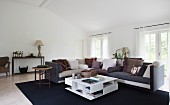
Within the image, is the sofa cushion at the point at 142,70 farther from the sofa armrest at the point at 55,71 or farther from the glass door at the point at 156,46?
the sofa armrest at the point at 55,71

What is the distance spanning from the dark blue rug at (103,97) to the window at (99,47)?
A: 3855 millimetres

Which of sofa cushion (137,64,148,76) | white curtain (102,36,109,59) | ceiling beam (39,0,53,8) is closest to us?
sofa cushion (137,64,148,76)

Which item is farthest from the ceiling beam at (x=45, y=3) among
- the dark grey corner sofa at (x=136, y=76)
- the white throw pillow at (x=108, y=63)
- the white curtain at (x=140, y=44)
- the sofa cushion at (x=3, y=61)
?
the white curtain at (x=140, y=44)

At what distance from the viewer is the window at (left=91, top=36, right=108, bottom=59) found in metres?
7.19

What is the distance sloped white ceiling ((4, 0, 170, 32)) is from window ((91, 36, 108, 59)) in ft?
2.16

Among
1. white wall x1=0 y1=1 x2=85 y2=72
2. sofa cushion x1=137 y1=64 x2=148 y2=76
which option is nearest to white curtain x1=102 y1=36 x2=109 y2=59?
white wall x1=0 y1=1 x2=85 y2=72

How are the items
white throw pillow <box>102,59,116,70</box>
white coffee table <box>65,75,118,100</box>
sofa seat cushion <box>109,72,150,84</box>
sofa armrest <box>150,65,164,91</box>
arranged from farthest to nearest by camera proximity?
1. white throw pillow <box>102,59,116,70</box>
2. sofa seat cushion <box>109,72,150,84</box>
3. sofa armrest <box>150,65,164,91</box>
4. white coffee table <box>65,75,118,100</box>

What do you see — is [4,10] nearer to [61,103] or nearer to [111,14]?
[111,14]

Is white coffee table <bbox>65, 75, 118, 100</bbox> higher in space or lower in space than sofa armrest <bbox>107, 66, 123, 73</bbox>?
lower

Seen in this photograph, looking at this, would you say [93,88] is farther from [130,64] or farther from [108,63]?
[108,63]

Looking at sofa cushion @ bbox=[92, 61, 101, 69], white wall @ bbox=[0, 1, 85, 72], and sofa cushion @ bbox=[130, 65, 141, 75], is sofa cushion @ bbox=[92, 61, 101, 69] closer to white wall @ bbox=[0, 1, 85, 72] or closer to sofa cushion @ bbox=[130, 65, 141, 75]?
sofa cushion @ bbox=[130, 65, 141, 75]

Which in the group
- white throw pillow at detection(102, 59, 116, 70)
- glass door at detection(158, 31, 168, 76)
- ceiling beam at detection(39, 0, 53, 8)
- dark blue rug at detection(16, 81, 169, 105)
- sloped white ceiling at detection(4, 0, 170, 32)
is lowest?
dark blue rug at detection(16, 81, 169, 105)

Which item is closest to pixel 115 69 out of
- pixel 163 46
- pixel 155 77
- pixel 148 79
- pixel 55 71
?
pixel 148 79

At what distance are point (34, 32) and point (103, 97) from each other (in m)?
4.93
